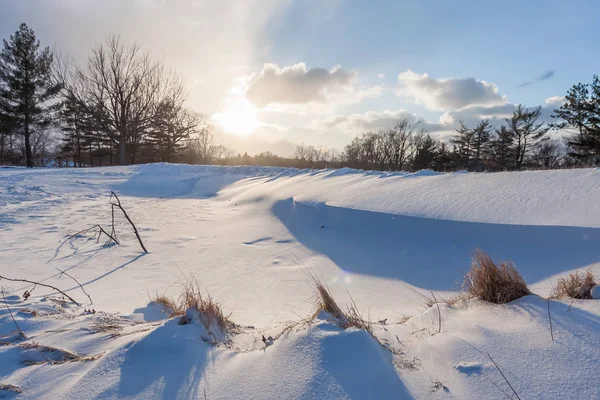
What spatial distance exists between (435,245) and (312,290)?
1.89 metres

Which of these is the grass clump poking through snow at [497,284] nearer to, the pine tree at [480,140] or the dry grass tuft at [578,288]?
the dry grass tuft at [578,288]

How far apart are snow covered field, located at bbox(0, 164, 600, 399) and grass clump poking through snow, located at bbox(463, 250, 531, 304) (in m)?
0.13

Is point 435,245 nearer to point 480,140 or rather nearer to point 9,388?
point 9,388

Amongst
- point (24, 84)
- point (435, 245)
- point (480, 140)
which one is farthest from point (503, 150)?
point (24, 84)

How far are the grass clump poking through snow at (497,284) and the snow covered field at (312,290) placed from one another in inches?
5.1

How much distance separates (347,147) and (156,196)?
43769 mm

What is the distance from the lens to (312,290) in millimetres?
3213

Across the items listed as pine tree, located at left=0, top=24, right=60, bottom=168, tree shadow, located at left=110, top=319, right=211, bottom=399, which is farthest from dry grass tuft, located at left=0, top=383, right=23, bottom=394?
pine tree, located at left=0, top=24, right=60, bottom=168

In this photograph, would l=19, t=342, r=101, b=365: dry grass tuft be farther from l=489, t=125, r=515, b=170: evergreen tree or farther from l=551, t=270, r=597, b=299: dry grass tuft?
l=489, t=125, r=515, b=170: evergreen tree

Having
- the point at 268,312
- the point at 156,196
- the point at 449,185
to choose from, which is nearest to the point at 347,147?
the point at 156,196

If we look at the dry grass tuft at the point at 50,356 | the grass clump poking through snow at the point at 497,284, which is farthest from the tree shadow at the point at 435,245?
the dry grass tuft at the point at 50,356

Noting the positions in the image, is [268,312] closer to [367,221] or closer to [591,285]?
[591,285]

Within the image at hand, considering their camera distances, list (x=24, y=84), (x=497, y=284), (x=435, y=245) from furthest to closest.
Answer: (x=24, y=84)
(x=435, y=245)
(x=497, y=284)

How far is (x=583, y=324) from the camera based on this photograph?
1399 millimetres
